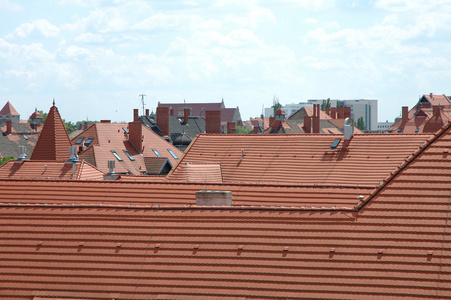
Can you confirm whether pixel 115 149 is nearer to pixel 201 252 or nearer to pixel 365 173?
pixel 365 173

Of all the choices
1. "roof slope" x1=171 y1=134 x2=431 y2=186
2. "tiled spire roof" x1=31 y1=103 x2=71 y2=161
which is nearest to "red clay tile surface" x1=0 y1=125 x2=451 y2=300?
"roof slope" x1=171 y1=134 x2=431 y2=186

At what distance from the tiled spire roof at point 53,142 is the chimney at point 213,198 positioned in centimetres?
2592

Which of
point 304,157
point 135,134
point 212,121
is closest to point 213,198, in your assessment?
point 304,157

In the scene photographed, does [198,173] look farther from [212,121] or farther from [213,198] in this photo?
[212,121]

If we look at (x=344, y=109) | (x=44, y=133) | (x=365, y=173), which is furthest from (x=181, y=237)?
(x=344, y=109)

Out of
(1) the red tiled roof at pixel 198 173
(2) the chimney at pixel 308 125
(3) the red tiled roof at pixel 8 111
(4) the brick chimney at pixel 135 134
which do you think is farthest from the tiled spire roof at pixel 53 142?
(3) the red tiled roof at pixel 8 111

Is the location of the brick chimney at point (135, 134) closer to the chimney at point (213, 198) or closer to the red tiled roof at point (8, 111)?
the chimney at point (213, 198)

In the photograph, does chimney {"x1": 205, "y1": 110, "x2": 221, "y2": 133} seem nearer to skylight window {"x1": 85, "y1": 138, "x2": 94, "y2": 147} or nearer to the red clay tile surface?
skylight window {"x1": 85, "y1": 138, "x2": 94, "y2": 147}

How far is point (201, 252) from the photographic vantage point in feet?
54.2

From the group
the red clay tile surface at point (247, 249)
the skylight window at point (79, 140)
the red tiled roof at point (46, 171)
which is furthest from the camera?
the skylight window at point (79, 140)

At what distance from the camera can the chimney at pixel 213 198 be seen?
1959cm

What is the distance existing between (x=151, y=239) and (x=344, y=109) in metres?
113

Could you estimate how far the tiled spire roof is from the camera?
4431 cm

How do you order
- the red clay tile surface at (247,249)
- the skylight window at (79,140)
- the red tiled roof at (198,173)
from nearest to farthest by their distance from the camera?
the red clay tile surface at (247,249) → the red tiled roof at (198,173) → the skylight window at (79,140)
